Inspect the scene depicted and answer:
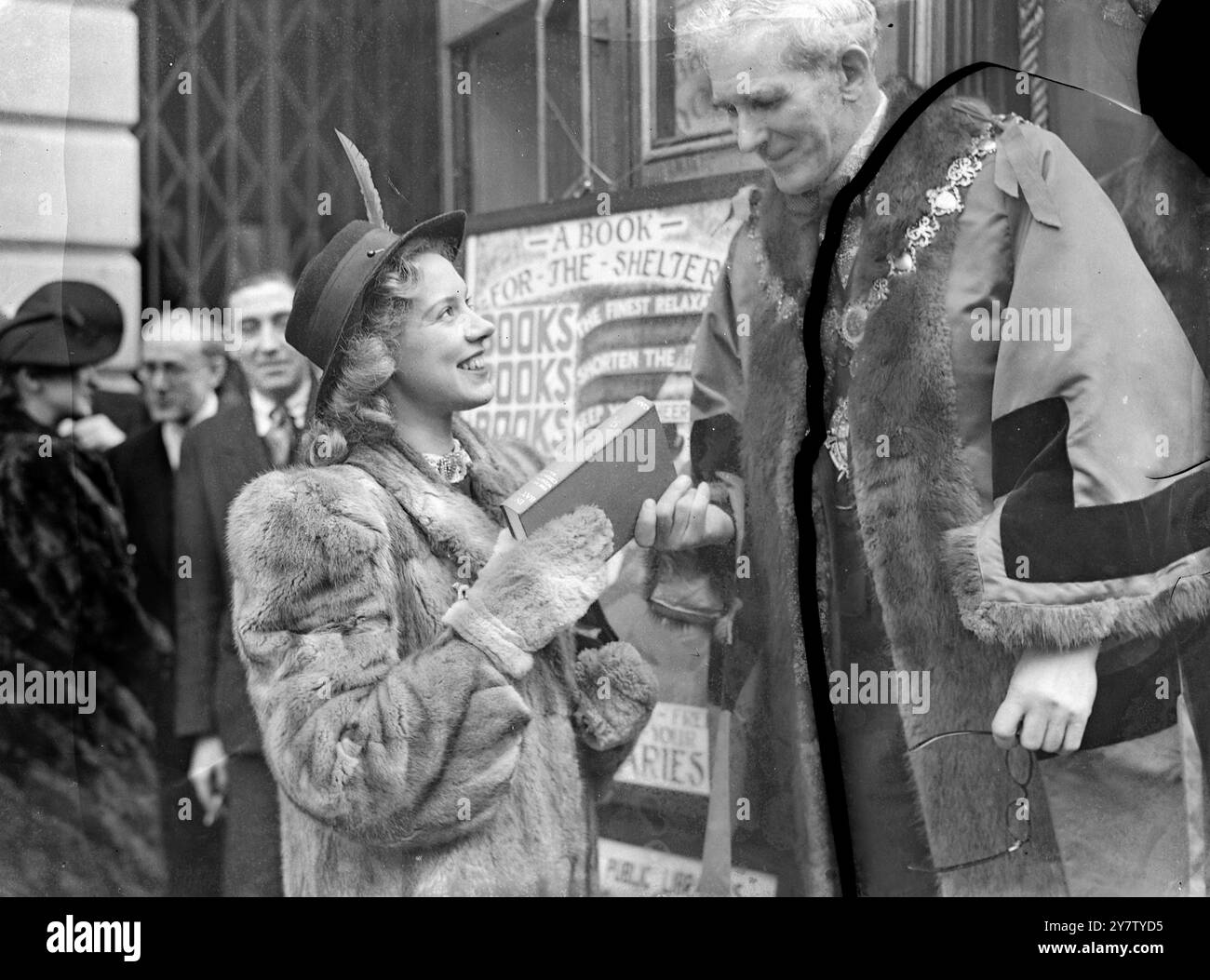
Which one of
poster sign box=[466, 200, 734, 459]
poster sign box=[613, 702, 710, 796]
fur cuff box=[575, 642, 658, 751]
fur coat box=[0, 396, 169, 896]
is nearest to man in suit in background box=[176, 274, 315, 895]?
fur coat box=[0, 396, 169, 896]

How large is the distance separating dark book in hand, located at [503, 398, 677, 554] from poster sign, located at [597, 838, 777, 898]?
0.75m

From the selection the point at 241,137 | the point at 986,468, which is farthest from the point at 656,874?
the point at 241,137

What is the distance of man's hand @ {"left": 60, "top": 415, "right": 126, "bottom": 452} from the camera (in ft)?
11.3

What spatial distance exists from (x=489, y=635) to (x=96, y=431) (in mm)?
1106

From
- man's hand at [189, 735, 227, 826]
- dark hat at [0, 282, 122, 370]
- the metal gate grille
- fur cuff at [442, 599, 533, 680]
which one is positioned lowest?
man's hand at [189, 735, 227, 826]

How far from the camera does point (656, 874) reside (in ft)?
11.3

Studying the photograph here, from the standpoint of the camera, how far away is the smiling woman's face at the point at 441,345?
337 cm

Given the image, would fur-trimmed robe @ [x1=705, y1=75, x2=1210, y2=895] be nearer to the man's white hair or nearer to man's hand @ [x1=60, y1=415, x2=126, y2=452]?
the man's white hair

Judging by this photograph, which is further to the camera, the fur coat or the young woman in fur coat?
the fur coat

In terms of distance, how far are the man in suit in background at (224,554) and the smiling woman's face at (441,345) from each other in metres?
0.26

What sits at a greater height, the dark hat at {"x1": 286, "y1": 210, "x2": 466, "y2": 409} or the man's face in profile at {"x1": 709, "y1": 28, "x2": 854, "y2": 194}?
the man's face in profile at {"x1": 709, "y1": 28, "x2": 854, "y2": 194}

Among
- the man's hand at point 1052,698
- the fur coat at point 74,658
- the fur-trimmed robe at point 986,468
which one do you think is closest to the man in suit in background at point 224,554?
the fur coat at point 74,658

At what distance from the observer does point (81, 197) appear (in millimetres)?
3402
